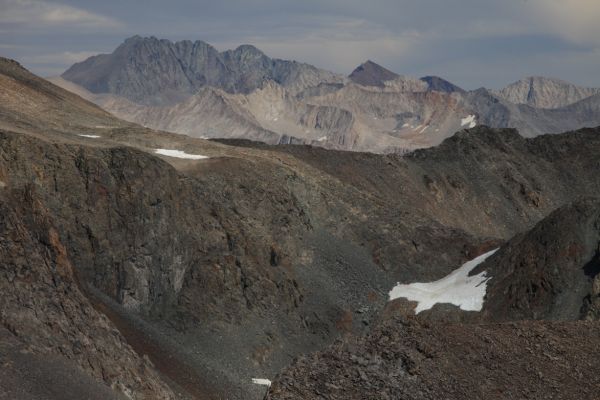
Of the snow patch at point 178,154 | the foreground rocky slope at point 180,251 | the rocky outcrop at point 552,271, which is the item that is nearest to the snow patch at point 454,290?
the rocky outcrop at point 552,271

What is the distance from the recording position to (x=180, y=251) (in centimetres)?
6109

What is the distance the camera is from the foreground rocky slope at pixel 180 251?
1645 inches

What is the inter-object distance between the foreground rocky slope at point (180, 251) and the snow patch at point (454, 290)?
189 centimetres

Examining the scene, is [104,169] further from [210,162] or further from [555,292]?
[555,292]

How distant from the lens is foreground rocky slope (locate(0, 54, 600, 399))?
137 ft

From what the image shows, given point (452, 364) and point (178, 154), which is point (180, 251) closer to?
point (178, 154)

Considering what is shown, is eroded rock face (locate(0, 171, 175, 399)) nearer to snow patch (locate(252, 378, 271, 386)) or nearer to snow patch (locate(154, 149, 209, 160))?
snow patch (locate(252, 378, 271, 386))

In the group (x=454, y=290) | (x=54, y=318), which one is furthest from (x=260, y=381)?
(x=454, y=290)

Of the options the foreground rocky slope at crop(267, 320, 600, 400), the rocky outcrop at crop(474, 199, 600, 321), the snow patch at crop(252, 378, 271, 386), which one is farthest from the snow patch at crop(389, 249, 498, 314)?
the foreground rocky slope at crop(267, 320, 600, 400)

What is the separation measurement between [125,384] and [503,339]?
18.6 metres

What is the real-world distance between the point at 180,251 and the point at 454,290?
64.7 feet

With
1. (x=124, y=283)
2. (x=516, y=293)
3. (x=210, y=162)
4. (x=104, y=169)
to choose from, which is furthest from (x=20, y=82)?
(x=516, y=293)

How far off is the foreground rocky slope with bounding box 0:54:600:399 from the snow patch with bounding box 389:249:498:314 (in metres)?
1.89

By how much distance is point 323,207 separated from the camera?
7675 centimetres
